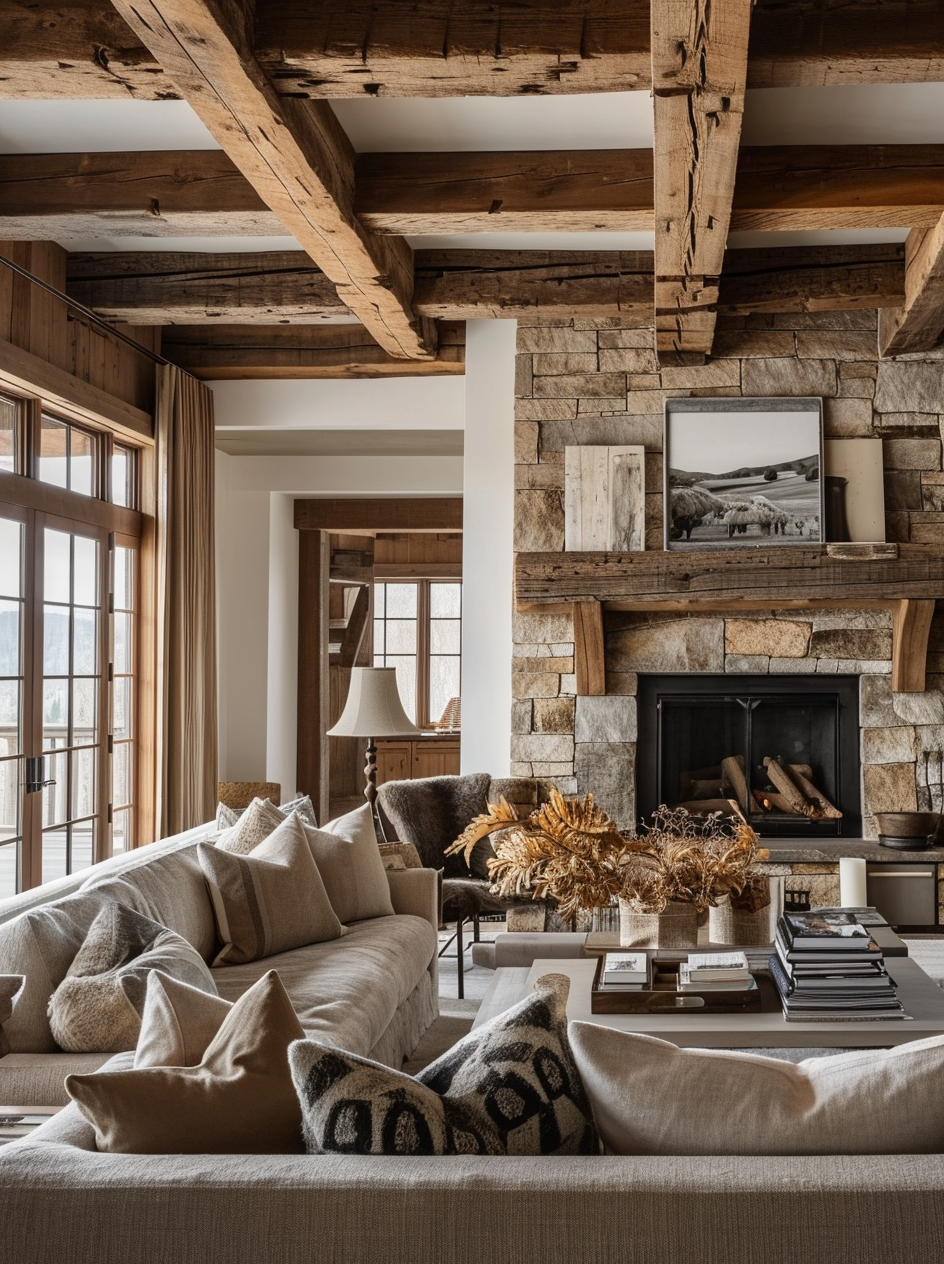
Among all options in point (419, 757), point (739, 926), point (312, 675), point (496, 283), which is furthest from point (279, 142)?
point (419, 757)

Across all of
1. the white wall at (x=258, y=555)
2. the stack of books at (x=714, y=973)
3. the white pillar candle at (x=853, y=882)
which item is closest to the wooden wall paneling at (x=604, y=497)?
the white wall at (x=258, y=555)

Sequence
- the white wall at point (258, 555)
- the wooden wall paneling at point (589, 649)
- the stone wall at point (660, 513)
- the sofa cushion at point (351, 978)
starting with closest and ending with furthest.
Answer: the sofa cushion at point (351, 978)
the wooden wall paneling at point (589, 649)
the stone wall at point (660, 513)
the white wall at point (258, 555)

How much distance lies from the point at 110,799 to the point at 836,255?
157 inches

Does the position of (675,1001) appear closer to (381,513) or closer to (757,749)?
(757,749)

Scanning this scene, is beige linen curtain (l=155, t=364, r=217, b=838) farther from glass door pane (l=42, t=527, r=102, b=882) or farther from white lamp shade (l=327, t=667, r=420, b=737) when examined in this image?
white lamp shade (l=327, t=667, r=420, b=737)

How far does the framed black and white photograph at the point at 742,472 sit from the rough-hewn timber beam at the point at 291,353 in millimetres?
1303

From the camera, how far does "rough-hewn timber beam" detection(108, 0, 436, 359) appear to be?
2.47 meters

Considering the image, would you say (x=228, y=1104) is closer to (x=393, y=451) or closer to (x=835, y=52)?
(x=835, y=52)

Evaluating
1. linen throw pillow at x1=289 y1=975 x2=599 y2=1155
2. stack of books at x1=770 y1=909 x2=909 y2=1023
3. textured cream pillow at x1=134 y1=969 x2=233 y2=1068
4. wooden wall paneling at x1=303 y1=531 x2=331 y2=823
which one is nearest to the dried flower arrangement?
stack of books at x1=770 y1=909 x2=909 y2=1023

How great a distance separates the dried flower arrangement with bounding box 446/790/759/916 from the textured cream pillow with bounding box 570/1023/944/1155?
4.78 ft

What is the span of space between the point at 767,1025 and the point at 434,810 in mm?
2708

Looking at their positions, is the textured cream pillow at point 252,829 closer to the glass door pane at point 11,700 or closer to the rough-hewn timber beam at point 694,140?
the glass door pane at point 11,700

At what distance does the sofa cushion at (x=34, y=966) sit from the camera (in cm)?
231

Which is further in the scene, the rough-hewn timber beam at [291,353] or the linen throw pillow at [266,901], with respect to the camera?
the rough-hewn timber beam at [291,353]
